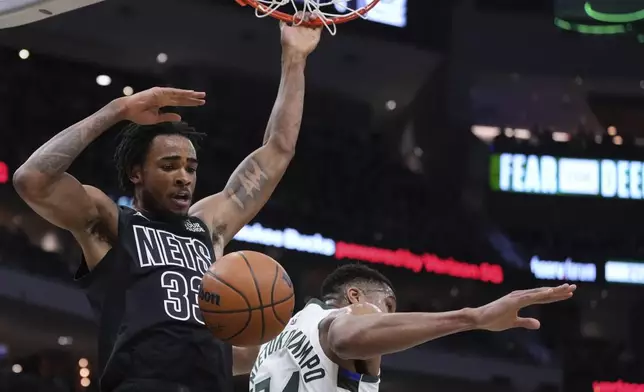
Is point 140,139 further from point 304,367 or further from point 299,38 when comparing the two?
point 304,367

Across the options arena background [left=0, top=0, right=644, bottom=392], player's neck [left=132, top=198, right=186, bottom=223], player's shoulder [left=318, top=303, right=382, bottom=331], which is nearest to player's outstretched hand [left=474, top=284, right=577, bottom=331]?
player's shoulder [left=318, top=303, right=382, bottom=331]

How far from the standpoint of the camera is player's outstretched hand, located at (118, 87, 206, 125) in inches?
141

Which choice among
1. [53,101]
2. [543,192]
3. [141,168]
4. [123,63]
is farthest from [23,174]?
[543,192]

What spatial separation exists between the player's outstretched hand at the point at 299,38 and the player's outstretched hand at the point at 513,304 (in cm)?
169

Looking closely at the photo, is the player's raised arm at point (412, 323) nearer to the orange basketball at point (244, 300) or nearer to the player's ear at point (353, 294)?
the orange basketball at point (244, 300)

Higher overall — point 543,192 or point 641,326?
point 543,192

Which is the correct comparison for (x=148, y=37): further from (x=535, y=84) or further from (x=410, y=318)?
(x=410, y=318)

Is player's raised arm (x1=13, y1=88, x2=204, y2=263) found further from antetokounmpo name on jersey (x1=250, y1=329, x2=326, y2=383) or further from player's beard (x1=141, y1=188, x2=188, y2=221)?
antetokounmpo name on jersey (x1=250, y1=329, x2=326, y2=383)

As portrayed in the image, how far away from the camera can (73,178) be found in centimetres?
357

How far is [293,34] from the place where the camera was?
440 cm

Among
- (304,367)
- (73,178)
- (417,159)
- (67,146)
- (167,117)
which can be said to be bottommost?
(304,367)

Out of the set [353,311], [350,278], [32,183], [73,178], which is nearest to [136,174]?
[73,178]

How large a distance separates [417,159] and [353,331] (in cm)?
1387

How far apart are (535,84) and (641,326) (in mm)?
4589
